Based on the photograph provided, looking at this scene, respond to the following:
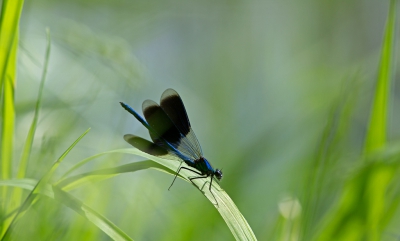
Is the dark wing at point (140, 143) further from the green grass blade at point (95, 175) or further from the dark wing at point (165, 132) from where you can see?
the green grass blade at point (95, 175)

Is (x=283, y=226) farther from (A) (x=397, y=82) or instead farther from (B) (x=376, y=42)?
(B) (x=376, y=42)

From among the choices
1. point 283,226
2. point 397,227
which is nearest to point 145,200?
point 283,226

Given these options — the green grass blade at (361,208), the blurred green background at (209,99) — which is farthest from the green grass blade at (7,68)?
the green grass blade at (361,208)

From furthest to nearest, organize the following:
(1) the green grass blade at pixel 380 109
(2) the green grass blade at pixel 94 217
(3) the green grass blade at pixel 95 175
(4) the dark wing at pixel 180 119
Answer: (4) the dark wing at pixel 180 119 < (1) the green grass blade at pixel 380 109 < (3) the green grass blade at pixel 95 175 < (2) the green grass blade at pixel 94 217

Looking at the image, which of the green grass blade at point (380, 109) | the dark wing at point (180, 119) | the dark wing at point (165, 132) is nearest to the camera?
the green grass blade at point (380, 109)

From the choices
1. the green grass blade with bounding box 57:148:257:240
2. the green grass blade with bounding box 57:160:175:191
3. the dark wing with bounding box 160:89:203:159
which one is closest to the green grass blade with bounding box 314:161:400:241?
the green grass blade with bounding box 57:148:257:240
